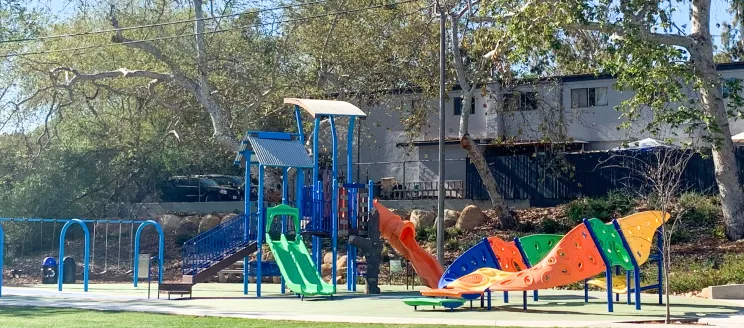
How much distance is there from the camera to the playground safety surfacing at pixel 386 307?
18484 mm

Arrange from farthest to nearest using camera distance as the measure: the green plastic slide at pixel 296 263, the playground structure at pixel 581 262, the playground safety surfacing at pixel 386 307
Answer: the green plastic slide at pixel 296 263 → the playground structure at pixel 581 262 → the playground safety surfacing at pixel 386 307

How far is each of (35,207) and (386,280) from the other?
1661 cm

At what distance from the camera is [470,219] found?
36562 millimetres

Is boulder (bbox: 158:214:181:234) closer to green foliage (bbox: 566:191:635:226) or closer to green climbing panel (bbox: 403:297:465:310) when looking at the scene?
green foliage (bbox: 566:191:635:226)

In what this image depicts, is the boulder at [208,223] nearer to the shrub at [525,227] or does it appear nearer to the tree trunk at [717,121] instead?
the shrub at [525,227]

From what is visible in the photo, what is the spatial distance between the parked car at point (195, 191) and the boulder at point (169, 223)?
5.16 meters

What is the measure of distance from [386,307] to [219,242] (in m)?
6.48

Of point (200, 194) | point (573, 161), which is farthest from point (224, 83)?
point (573, 161)

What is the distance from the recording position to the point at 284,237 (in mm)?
25234

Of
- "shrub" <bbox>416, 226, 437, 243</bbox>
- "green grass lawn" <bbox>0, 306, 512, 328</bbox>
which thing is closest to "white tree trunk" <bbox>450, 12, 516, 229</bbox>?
"shrub" <bbox>416, 226, 437, 243</bbox>

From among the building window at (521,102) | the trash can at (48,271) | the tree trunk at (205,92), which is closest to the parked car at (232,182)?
the tree trunk at (205,92)

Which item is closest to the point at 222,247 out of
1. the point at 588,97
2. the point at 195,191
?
the point at 195,191

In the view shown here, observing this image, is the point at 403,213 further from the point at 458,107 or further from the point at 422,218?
the point at 458,107

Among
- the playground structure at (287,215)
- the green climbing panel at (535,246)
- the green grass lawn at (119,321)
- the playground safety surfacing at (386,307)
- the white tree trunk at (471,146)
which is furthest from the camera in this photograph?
the white tree trunk at (471,146)
